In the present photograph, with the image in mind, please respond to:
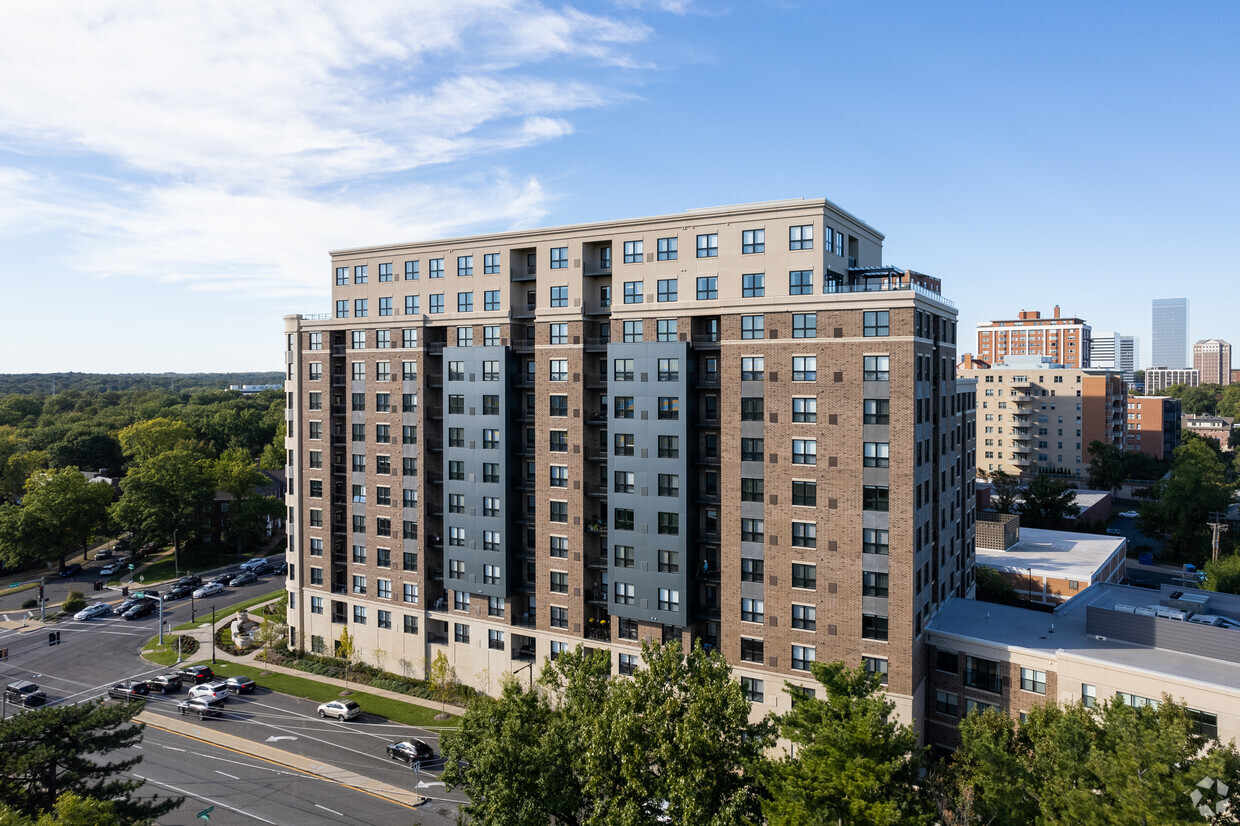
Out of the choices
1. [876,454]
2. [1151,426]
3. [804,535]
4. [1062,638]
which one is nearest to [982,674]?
[1062,638]

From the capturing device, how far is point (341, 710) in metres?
61.3

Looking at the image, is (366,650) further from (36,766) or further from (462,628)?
(36,766)

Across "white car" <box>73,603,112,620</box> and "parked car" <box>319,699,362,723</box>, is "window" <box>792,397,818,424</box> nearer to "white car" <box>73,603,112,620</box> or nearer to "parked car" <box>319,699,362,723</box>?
"parked car" <box>319,699,362,723</box>

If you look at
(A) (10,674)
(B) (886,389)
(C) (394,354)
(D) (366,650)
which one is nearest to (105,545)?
(A) (10,674)

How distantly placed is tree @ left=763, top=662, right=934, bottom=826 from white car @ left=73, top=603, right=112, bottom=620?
94265 mm

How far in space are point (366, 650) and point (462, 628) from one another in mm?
12034

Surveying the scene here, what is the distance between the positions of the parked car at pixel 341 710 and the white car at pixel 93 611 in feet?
166

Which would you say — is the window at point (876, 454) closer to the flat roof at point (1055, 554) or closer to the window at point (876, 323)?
the window at point (876, 323)

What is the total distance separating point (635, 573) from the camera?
5591cm

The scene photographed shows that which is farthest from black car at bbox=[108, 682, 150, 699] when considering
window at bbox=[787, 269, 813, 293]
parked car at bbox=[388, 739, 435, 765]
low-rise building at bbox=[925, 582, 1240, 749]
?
low-rise building at bbox=[925, 582, 1240, 749]

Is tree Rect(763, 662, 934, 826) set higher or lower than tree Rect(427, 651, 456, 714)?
higher

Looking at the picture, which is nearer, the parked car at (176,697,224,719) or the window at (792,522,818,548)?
the window at (792,522,818,548)

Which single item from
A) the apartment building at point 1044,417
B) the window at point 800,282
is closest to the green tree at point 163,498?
the window at point 800,282

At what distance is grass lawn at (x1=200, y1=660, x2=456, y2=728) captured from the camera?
6100cm
